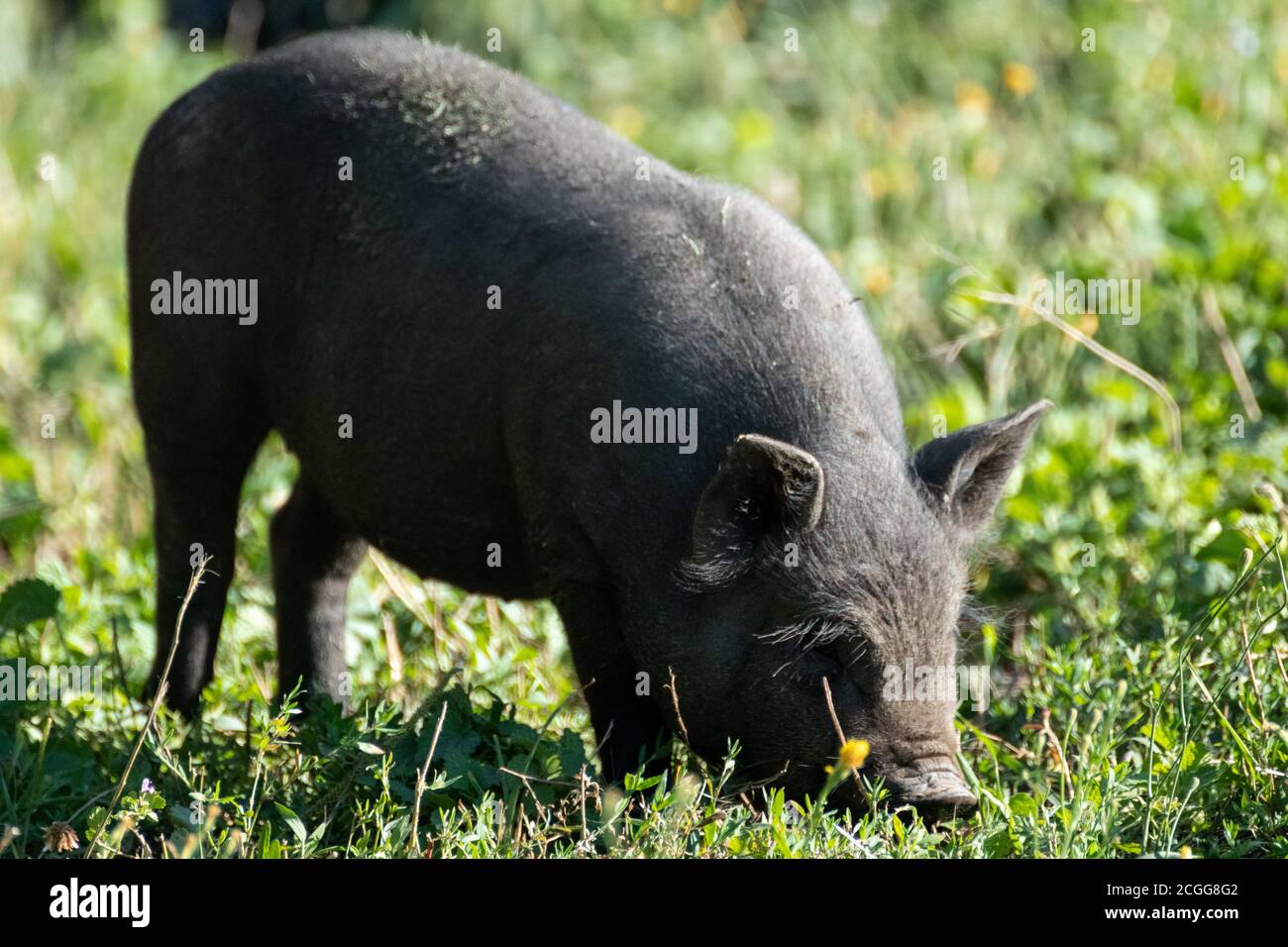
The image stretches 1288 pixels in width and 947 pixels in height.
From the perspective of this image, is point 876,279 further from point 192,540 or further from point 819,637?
point 819,637

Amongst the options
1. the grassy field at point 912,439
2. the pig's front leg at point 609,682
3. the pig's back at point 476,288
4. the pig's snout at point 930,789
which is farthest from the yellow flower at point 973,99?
the pig's snout at point 930,789

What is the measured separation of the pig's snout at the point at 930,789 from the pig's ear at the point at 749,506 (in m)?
0.65

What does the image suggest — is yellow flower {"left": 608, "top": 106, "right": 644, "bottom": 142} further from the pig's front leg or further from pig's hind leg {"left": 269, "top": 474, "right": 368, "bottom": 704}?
the pig's front leg

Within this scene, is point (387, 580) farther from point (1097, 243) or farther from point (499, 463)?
point (1097, 243)

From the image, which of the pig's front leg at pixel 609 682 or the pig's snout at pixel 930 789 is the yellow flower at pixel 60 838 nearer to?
the pig's front leg at pixel 609 682

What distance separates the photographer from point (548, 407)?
474 cm

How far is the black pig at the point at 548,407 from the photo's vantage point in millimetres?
Answer: 4414

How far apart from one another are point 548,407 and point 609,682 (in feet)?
2.51

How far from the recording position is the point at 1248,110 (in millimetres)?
9328

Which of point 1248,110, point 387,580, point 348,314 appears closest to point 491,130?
point 348,314

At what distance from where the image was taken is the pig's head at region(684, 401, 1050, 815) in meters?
4.32

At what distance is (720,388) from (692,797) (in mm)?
1064
